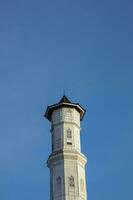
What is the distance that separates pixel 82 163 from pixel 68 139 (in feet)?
10.7

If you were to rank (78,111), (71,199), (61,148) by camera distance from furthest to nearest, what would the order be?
(78,111)
(61,148)
(71,199)

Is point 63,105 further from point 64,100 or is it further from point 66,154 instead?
point 66,154

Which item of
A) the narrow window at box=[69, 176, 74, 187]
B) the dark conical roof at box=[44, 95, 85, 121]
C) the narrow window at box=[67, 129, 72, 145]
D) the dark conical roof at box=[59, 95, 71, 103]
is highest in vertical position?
the dark conical roof at box=[59, 95, 71, 103]

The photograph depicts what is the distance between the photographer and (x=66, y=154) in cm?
5597

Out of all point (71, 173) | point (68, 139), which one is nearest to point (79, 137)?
point (68, 139)

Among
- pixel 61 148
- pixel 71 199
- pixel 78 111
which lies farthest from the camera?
pixel 78 111

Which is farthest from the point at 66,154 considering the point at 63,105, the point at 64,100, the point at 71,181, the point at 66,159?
the point at 64,100

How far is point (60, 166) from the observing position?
55500 millimetres

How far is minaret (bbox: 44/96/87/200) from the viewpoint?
54094 mm

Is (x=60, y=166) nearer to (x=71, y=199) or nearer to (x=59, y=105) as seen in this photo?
(x=71, y=199)

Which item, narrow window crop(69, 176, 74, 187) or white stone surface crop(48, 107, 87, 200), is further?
narrow window crop(69, 176, 74, 187)

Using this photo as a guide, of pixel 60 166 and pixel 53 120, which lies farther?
pixel 53 120

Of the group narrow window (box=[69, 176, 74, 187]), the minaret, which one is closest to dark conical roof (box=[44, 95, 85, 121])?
the minaret

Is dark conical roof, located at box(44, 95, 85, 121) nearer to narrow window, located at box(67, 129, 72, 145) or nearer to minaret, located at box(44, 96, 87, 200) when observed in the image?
minaret, located at box(44, 96, 87, 200)
